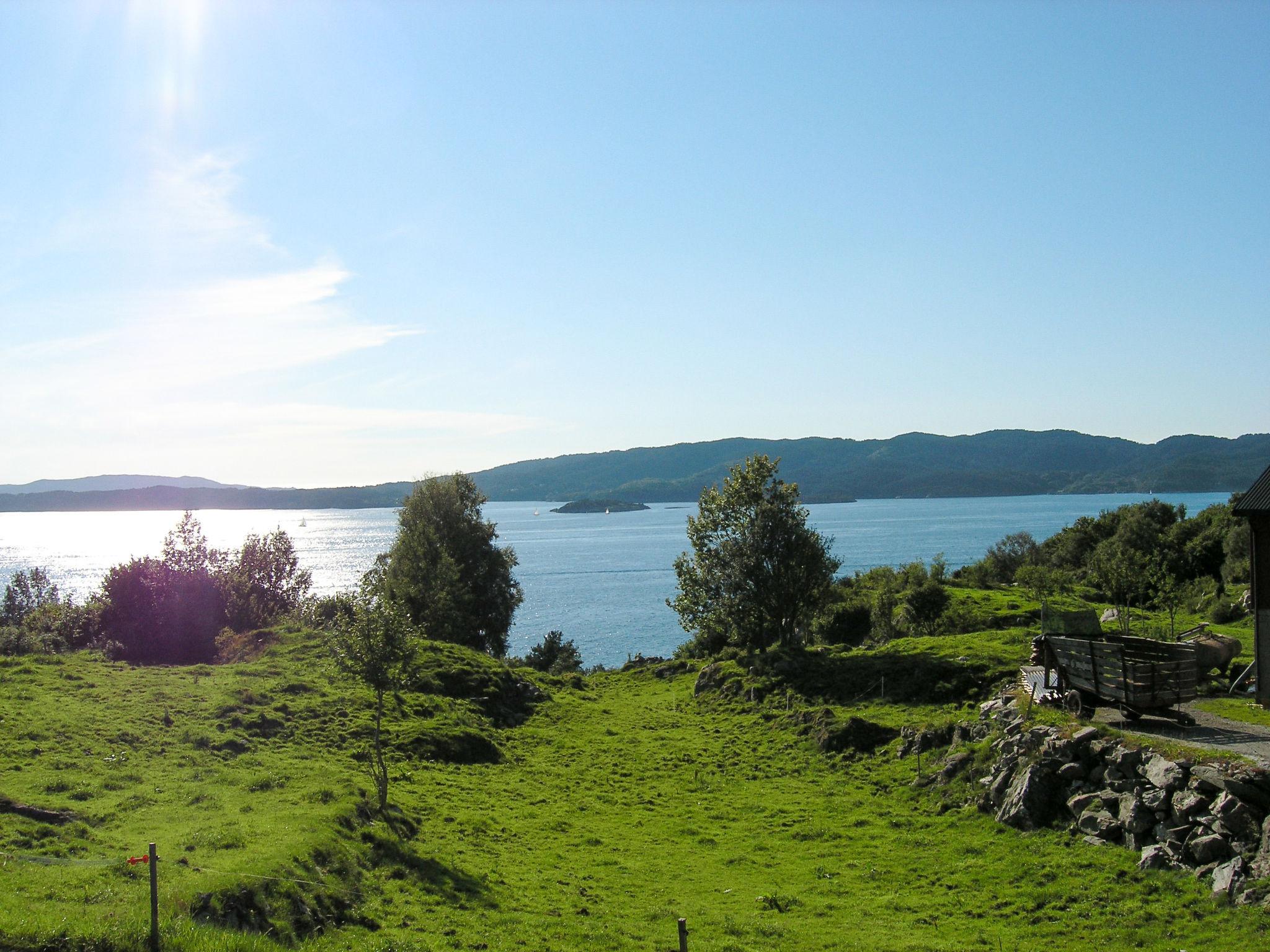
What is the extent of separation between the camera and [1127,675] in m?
22.5

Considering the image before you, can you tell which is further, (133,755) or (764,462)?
(764,462)

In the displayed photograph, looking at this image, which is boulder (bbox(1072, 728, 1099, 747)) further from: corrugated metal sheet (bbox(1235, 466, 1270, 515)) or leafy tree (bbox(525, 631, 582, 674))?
leafy tree (bbox(525, 631, 582, 674))

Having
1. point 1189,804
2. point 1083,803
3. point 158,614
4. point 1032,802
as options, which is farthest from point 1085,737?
point 158,614

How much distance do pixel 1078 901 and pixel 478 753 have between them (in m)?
26.2

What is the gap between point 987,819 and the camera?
2380 cm

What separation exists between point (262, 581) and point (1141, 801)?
9039 cm

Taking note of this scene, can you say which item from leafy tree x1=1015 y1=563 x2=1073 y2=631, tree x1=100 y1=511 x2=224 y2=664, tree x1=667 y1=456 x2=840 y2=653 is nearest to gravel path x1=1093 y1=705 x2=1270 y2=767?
tree x1=667 y1=456 x2=840 y2=653

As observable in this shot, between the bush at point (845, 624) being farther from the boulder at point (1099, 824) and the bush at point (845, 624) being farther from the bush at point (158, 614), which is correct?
the boulder at point (1099, 824)

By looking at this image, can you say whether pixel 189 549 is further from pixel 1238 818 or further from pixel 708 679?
pixel 1238 818

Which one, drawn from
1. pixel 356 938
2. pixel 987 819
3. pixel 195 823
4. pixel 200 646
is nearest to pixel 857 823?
pixel 987 819

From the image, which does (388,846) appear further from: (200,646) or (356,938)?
(200,646)

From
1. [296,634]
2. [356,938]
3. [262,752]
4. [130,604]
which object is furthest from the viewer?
[130,604]

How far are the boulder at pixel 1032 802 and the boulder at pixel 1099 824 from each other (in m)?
1.28

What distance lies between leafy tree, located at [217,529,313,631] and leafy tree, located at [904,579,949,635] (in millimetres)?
58934
